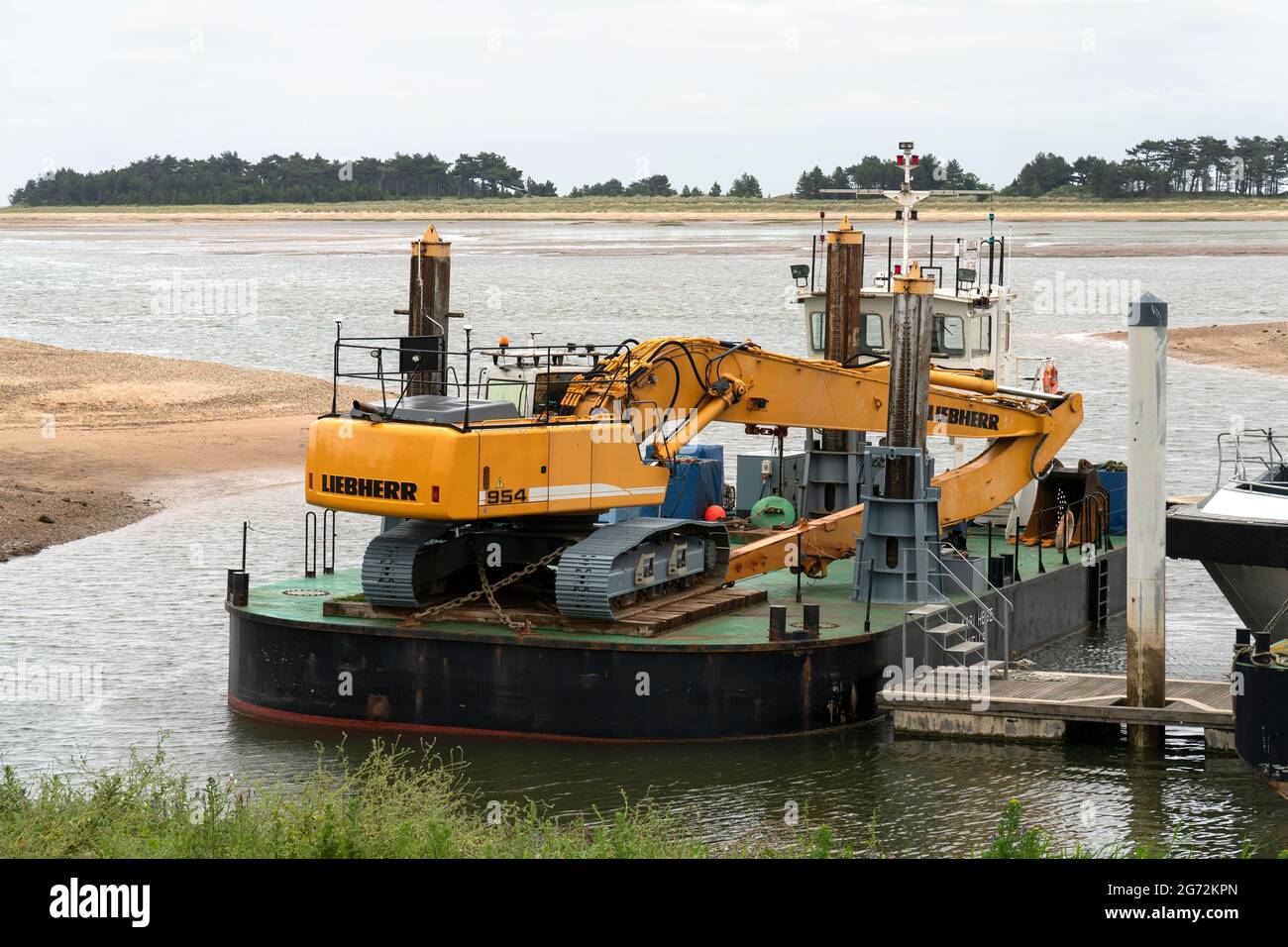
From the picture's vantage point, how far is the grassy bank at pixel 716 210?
5876 inches

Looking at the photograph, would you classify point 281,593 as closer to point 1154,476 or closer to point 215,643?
point 215,643

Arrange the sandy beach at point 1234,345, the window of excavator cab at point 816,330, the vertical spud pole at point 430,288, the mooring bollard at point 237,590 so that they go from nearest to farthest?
the mooring bollard at point 237,590, the vertical spud pole at point 430,288, the window of excavator cab at point 816,330, the sandy beach at point 1234,345

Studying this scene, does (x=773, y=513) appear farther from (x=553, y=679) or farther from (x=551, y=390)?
(x=553, y=679)

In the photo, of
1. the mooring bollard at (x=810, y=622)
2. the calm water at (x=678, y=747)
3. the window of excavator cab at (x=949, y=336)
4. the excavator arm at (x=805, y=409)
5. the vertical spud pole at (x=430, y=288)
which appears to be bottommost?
the calm water at (x=678, y=747)

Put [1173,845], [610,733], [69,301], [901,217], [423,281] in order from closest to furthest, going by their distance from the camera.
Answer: [1173,845], [610,733], [423,281], [901,217], [69,301]

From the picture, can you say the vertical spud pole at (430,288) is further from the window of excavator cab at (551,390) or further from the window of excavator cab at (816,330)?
the window of excavator cab at (816,330)

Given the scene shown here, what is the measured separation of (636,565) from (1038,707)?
4.04m

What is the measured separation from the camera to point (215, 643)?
2272 centimetres

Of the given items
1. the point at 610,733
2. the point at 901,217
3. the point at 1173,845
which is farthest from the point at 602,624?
the point at 901,217

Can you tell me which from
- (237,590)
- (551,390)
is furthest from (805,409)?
(237,590)

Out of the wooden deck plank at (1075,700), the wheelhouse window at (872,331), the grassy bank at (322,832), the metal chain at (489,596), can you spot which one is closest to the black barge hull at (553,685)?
the metal chain at (489,596)

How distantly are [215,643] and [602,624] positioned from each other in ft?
21.0

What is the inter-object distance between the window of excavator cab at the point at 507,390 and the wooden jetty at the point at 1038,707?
486cm

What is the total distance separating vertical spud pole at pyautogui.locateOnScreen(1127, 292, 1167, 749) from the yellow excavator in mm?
4487
